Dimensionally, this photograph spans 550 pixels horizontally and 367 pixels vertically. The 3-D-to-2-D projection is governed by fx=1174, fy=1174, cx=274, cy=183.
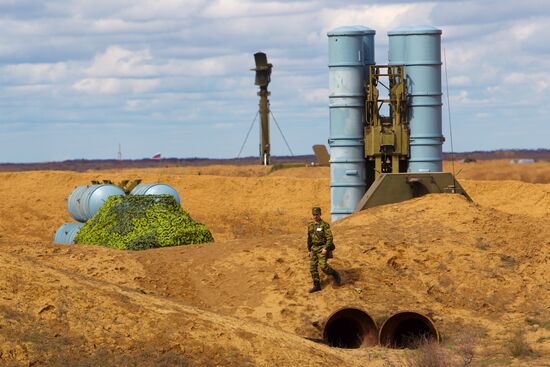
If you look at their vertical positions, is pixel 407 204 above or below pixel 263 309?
above

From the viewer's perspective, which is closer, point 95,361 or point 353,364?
point 95,361

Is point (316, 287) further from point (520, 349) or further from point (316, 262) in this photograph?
point (520, 349)

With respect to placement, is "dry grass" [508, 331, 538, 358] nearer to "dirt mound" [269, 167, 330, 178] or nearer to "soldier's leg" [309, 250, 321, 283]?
"soldier's leg" [309, 250, 321, 283]

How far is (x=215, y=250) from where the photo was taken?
74.0 feet

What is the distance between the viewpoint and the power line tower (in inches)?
2016

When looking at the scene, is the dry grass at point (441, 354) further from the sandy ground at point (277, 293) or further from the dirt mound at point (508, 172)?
the dirt mound at point (508, 172)

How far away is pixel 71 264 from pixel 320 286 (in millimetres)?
4757

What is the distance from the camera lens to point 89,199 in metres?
29.9

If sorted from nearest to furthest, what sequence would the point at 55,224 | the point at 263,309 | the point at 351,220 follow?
the point at 263,309 → the point at 351,220 → the point at 55,224

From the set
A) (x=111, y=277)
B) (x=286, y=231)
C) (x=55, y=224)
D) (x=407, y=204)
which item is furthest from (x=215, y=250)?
(x=55, y=224)

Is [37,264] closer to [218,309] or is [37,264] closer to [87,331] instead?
[87,331]

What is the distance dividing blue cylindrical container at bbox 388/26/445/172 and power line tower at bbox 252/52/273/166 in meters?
24.2

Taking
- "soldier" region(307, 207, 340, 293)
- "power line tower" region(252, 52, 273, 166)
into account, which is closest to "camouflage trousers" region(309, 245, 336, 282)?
"soldier" region(307, 207, 340, 293)

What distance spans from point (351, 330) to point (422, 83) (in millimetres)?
9285
